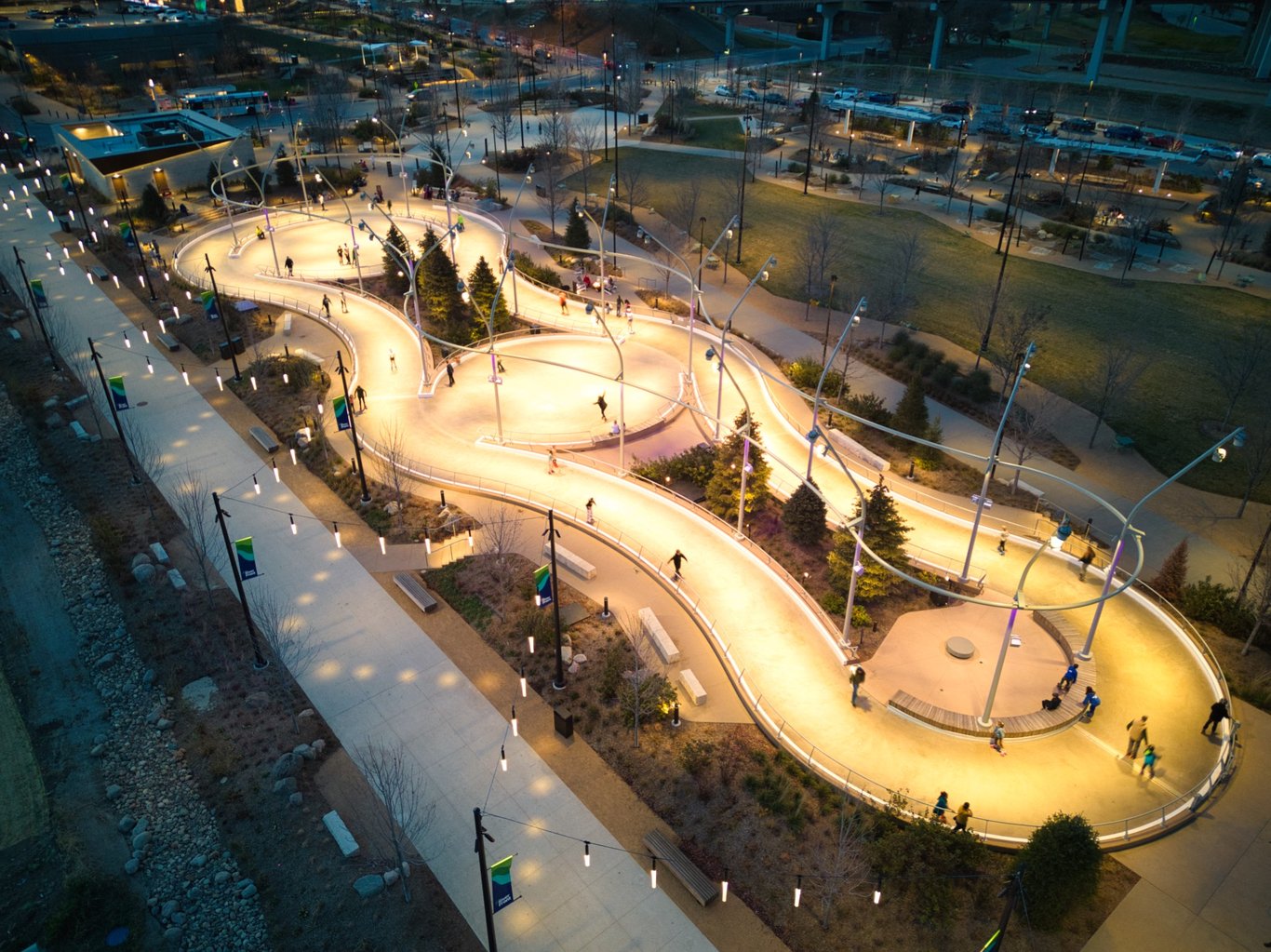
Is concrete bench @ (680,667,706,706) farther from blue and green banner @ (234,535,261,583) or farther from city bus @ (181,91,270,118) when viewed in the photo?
city bus @ (181,91,270,118)

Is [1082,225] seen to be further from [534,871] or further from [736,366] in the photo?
[534,871]

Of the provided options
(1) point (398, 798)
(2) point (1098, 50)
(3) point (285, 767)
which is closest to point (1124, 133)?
(2) point (1098, 50)

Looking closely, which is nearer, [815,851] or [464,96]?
[815,851]

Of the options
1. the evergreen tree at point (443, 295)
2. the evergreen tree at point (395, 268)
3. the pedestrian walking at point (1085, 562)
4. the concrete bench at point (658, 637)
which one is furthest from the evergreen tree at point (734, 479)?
the evergreen tree at point (395, 268)

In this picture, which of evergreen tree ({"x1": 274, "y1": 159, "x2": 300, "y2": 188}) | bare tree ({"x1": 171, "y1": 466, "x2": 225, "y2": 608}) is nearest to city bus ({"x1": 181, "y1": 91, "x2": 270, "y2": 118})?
evergreen tree ({"x1": 274, "y1": 159, "x2": 300, "y2": 188})

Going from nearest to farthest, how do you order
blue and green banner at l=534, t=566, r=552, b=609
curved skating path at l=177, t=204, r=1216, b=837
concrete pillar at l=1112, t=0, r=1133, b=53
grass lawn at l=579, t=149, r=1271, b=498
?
1. curved skating path at l=177, t=204, r=1216, b=837
2. blue and green banner at l=534, t=566, r=552, b=609
3. grass lawn at l=579, t=149, r=1271, b=498
4. concrete pillar at l=1112, t=0, r=1133, b=53

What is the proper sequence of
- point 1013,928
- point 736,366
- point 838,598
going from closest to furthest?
point 1013,928, point 838,598, point 736,366

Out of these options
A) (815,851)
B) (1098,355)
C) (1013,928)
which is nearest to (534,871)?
(815,851)
